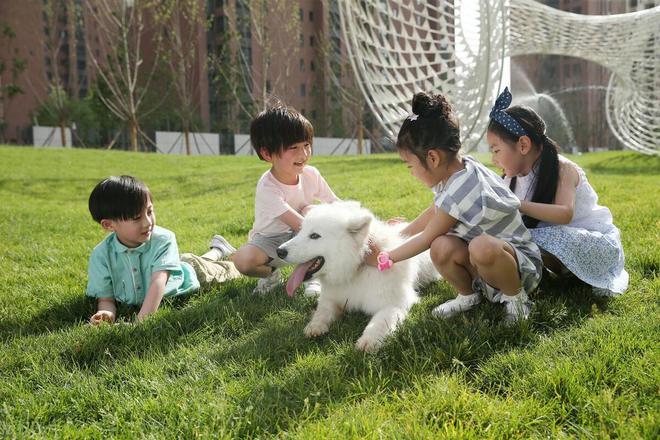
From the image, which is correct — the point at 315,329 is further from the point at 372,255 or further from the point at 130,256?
the point at 130,256

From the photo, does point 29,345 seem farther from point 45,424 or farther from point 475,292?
point 475,292

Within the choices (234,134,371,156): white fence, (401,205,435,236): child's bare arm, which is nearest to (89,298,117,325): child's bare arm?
(401,205,435,236): child's bare arm

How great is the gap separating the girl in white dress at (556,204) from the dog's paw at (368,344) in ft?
3.58

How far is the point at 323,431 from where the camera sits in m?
1.70

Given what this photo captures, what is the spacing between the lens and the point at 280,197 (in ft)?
11.6

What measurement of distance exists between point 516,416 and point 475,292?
1187mm

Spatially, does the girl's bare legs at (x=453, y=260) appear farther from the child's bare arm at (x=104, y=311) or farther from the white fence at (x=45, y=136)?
the white fence at (x=45, y=136)

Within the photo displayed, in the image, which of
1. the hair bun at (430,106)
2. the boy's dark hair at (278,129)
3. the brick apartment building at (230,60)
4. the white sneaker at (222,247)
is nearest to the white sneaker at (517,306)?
the hair bun at (430,106)

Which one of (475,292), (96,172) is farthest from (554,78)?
(475,292)

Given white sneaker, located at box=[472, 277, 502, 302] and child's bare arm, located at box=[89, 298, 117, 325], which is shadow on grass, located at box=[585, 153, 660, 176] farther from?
child's bare arm, located at box=[89, 298, 117, 325]

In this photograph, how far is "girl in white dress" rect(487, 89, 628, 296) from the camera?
2.73m

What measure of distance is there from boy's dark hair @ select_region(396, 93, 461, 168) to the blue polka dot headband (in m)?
0.34

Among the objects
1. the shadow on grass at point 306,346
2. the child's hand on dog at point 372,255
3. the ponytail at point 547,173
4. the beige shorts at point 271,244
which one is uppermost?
the ponytail at point 547,173

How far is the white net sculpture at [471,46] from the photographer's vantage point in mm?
5629
